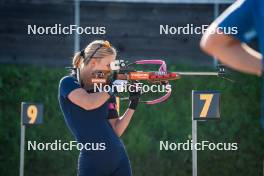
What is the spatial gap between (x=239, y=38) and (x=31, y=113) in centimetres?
326

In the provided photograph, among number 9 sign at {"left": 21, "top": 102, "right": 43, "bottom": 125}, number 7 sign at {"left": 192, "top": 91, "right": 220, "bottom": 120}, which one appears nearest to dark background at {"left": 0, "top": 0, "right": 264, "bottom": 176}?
number 9 sign at {"left": 21, "top": 102, "right": 43, "bottom": 125}

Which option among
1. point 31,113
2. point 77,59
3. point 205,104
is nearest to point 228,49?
point 77,59

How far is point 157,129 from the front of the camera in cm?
517

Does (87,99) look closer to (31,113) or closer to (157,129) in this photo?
(31,113)

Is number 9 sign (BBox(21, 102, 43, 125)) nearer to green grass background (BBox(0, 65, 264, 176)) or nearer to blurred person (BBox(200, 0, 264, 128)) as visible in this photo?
green grass background (BBox(0, 65, 264, 176))

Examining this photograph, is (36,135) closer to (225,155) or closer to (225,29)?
(225,155)

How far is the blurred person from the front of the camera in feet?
3.65

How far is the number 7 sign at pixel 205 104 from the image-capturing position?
3900 mm

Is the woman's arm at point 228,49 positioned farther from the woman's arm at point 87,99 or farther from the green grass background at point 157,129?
the green grass background at point 157,129

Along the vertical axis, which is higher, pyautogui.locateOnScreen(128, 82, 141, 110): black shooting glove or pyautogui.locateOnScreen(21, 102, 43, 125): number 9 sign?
pyautogui.locateOnScreen(128, 82, 141, 110): black shooting glove

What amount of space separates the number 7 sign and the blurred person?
2.73m

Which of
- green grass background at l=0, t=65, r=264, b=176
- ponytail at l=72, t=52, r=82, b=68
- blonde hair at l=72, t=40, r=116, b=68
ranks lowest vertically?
green grass background at l=0, t=65, r=264, b=176

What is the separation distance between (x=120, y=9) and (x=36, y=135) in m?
1.18

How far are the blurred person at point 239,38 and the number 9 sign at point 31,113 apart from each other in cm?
316
